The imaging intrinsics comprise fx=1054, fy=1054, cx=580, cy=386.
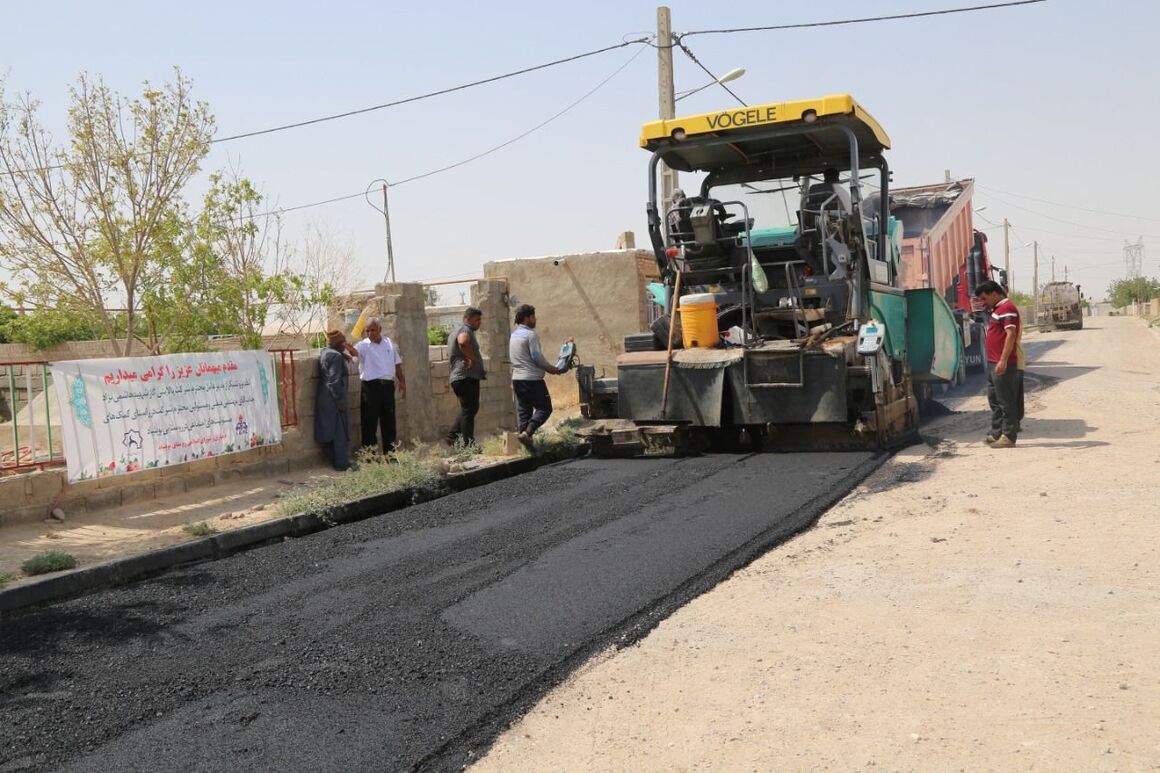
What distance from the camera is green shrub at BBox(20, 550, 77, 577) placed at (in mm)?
5738

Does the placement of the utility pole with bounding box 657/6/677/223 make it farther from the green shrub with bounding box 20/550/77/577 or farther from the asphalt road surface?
the green shrub with bounding box 20/550/77/577

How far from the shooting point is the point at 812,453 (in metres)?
8.73

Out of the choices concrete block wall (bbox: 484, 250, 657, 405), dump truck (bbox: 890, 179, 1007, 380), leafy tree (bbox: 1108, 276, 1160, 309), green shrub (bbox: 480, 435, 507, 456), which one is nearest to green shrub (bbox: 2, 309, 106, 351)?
concrete block wall (bbox: 484, 250, 657, 405)

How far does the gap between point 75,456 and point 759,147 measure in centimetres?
614

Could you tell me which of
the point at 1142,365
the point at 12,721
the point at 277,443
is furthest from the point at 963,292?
the point at 12,721

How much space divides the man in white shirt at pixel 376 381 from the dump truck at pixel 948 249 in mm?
6802

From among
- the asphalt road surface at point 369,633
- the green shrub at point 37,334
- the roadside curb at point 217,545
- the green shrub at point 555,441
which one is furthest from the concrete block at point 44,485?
the green shrub at point 37,334

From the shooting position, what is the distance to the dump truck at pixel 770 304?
847cm

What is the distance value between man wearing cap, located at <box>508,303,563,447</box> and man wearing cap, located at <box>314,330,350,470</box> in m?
1.56

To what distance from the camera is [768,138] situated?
8.98 m

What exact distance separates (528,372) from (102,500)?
385 cm

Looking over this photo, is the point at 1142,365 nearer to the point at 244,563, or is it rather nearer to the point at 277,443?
the point at 277,443

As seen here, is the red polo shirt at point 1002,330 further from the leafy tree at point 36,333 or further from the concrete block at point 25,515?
the leafy tree at point 36,333

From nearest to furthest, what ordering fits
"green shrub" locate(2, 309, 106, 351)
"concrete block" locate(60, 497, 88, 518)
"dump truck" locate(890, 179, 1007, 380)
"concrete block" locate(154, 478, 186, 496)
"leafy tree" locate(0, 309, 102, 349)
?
"concrete block" locate(60, 497, 88, 518) < "concrete block" locate(154, 478, 186, 496) < "dump truck" locate(890, 179, 1007, 380) < "green shrub" locate(2, 309, 106, 351) < "leafy tree" locate(0, 309, 102, 349)
